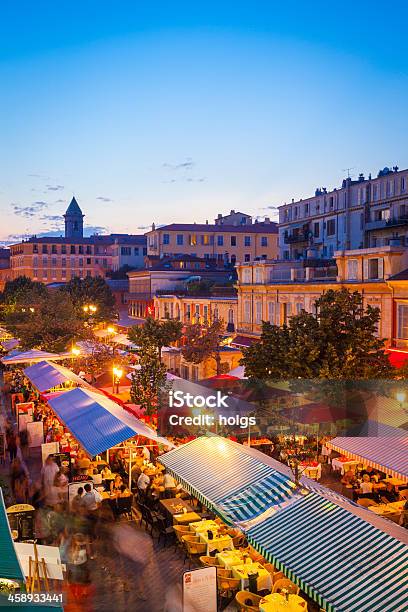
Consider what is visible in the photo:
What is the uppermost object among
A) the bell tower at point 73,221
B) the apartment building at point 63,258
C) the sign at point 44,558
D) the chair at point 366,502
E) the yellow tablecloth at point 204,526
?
the bell tower at point 73,221

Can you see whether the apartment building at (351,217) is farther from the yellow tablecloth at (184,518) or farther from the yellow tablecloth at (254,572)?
the yellow tablecloth at (254,572)

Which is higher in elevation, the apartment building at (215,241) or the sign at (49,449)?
the apartment building at (215,241)

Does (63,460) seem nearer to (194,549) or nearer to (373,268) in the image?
(194,549)

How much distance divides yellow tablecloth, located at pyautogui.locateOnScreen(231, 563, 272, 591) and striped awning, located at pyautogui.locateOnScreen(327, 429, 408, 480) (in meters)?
3.82

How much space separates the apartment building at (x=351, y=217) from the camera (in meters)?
54.9

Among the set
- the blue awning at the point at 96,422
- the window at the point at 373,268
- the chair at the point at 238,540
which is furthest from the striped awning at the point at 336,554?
the window at the point at 373,268

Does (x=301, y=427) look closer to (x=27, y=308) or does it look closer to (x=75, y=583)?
(x=75, y=583)

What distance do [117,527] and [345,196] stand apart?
1991 inches

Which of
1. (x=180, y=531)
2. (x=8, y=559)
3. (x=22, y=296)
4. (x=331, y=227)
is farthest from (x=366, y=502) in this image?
(x=22, y=296)

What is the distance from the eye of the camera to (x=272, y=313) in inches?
→ 1592

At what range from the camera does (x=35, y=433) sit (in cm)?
2322

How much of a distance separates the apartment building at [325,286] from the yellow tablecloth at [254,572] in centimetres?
1977

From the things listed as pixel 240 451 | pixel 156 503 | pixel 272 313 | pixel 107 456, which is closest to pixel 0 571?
pixel 240 451

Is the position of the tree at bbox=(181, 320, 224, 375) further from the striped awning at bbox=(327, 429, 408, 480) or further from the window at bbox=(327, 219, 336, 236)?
the window at bbox=(327, 219, 336, 236)
